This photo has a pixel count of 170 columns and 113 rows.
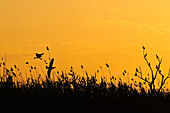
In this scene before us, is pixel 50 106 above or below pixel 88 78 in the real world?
below

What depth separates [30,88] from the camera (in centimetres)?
815

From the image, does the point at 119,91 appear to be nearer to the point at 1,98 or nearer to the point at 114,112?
the point at 114,112

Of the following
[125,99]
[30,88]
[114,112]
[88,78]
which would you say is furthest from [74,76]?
[114,112]

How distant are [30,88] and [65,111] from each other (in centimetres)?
198

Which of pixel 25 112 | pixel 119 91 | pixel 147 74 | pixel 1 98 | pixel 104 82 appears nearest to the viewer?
pixel 25 112

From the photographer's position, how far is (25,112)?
6348 millimetres

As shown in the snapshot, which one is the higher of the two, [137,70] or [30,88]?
[137,70]

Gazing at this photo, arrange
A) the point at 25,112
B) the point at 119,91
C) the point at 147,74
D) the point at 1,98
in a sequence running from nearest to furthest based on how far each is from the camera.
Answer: the point at 25,112 < the point at 1,98 < the point at 119,91 < the point at 147,74

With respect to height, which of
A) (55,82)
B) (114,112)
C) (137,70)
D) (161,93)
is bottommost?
(114,112)

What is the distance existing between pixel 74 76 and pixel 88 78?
54 cm

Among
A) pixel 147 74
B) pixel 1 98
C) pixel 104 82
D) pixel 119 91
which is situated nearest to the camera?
pixel 1 98

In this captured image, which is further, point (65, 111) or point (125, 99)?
point (125, 99)

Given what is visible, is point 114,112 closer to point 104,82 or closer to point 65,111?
point 65,111

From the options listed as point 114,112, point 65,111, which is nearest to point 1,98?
point 65,111
